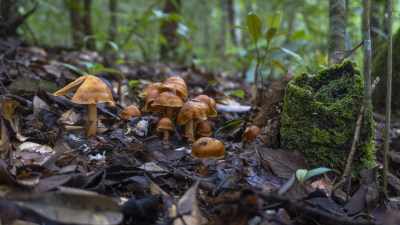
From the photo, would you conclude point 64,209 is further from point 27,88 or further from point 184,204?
point 27,88

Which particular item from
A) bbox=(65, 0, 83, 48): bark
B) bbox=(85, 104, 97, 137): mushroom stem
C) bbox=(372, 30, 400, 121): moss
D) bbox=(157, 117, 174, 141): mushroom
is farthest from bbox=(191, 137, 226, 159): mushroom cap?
bbox=(65, 0, 83, 48): bark

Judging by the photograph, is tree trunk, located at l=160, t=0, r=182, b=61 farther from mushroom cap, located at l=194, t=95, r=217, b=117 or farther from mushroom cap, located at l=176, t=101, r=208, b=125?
mushroom cap, located at l=176, t=101, r=208, b=125

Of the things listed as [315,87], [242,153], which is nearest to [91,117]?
[242,153]

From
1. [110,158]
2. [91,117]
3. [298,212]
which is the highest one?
[91,117]

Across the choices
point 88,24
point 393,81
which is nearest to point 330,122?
point 393,81

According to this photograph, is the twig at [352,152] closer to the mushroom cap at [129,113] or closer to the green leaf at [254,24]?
the green leaf at [254,24]

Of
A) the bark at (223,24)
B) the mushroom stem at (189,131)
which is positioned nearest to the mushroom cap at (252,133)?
the mushroom stem at (189,131)
